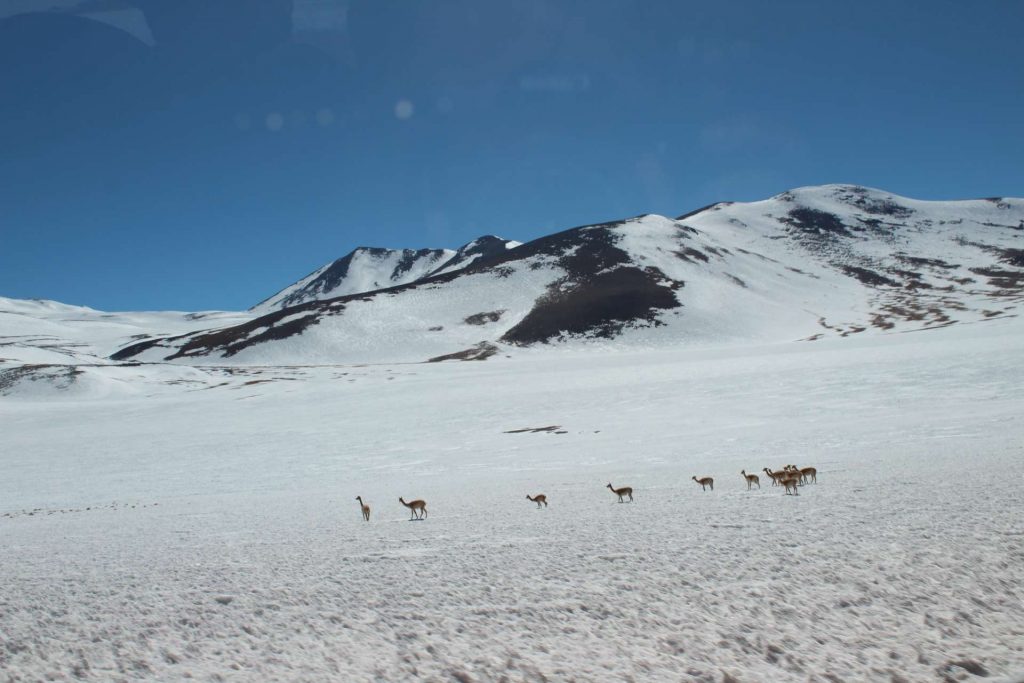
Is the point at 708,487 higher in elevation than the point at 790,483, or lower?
lower

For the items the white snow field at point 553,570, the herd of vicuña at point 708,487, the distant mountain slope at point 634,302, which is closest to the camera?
the white snow field at point 553,570

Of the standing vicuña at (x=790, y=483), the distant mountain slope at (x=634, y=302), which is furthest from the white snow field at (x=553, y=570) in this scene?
the distant mountain slope at (x=634, y=302)

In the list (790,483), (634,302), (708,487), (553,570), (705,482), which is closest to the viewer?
(553,570)

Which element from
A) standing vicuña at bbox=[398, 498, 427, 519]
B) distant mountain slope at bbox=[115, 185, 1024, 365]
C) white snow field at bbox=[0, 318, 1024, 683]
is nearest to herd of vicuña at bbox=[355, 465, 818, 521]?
standing vicuña at bbox=[398, 498, 427, 519]

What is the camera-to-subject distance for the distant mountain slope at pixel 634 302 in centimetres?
10394

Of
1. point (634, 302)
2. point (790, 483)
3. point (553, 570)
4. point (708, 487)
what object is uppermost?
point (634, 302)

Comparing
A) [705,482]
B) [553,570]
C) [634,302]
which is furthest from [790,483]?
[634,302]

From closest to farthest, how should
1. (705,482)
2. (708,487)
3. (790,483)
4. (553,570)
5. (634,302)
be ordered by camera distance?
(553,570), (790,483), (705,482), (708,487), (634,302)

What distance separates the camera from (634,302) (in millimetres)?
118125

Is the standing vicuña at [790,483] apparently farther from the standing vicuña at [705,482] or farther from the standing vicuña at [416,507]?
the standing vicuña at [416,507]

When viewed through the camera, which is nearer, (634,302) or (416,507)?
(416,507)

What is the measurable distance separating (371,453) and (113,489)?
10.2 meters

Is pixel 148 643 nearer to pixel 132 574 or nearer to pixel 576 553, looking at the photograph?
pixel 132 574

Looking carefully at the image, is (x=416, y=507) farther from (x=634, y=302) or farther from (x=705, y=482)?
(x=634, y=302)
